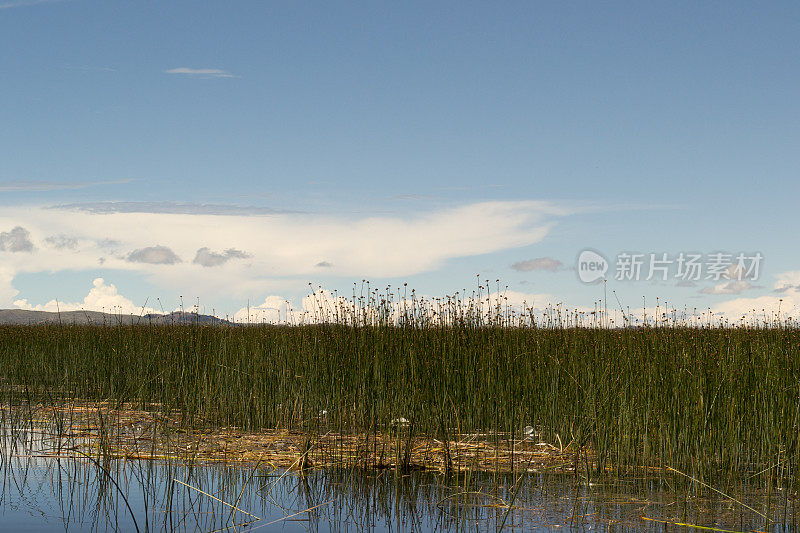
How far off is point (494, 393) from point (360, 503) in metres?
3.29

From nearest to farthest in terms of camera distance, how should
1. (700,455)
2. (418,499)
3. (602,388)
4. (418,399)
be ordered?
(418,499) < (700,455) < (602,388) < (418,399)

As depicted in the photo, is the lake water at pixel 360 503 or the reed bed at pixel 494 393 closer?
the lake water at pixel 360 503

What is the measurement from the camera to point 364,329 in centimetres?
902

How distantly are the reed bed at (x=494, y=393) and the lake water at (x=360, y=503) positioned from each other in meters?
0.35

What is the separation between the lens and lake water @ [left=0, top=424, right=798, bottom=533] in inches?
181

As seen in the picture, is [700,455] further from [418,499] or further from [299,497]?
[299,497]

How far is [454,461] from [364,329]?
3196 mm

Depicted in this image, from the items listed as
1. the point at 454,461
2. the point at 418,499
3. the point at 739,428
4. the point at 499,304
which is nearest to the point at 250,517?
the point at 418,499

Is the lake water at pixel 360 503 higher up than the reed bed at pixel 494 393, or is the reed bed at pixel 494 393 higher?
the reed bed at pixel 494 393

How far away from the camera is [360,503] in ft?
16.3

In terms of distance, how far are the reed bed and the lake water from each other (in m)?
0.35

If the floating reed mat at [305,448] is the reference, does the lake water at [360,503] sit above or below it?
below

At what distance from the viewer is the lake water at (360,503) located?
4.59 m

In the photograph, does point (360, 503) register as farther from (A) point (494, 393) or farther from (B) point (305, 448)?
(A) point (494, 393)
